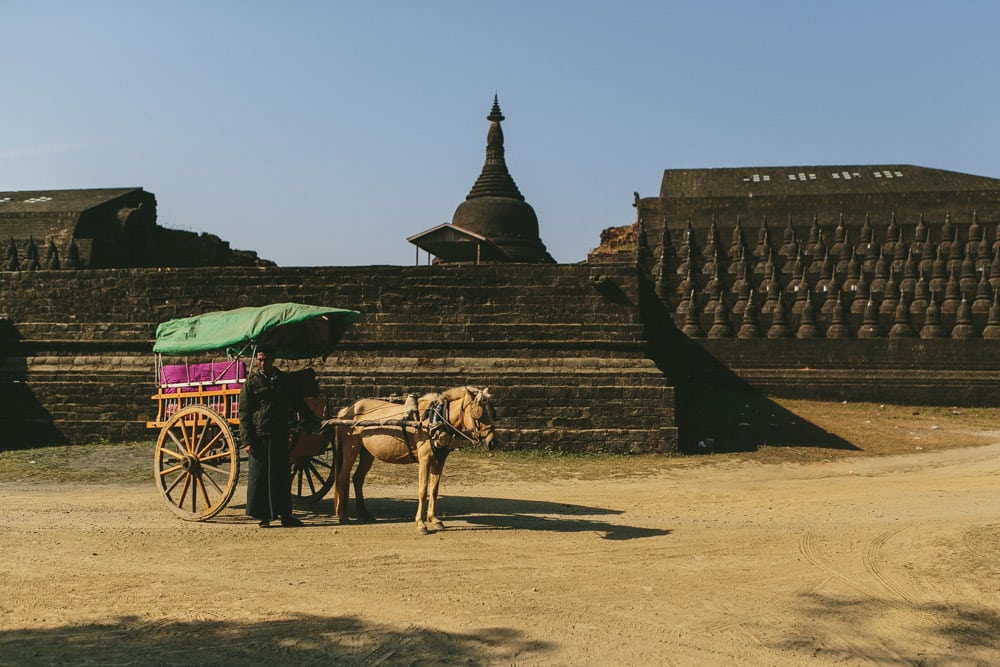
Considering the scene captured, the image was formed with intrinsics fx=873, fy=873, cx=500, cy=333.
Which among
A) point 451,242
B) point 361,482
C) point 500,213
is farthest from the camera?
point 500,213

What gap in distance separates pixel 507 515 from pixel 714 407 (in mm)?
10681

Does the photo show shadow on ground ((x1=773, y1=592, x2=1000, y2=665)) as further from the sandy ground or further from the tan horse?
the tan horse

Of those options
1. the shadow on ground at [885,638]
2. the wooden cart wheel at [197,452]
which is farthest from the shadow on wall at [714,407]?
the shadow on ground at [885,638]

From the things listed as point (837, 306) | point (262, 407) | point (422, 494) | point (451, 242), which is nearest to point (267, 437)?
point (262, 407)

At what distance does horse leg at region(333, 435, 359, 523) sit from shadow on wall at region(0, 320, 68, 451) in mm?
8757

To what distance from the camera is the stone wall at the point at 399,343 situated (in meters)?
13.3

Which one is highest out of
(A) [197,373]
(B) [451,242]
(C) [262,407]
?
(B) [451,242]

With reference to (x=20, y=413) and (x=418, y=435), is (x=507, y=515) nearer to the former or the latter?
(x=418, y=435)

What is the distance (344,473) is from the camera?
812 centimetres

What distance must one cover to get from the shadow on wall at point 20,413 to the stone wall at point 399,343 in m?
0.02

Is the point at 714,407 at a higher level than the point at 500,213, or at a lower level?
lower

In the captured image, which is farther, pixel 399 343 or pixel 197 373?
pixel 399 343

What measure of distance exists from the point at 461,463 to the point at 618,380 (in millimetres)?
2840

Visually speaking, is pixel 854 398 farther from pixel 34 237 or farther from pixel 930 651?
pixel 34 237
